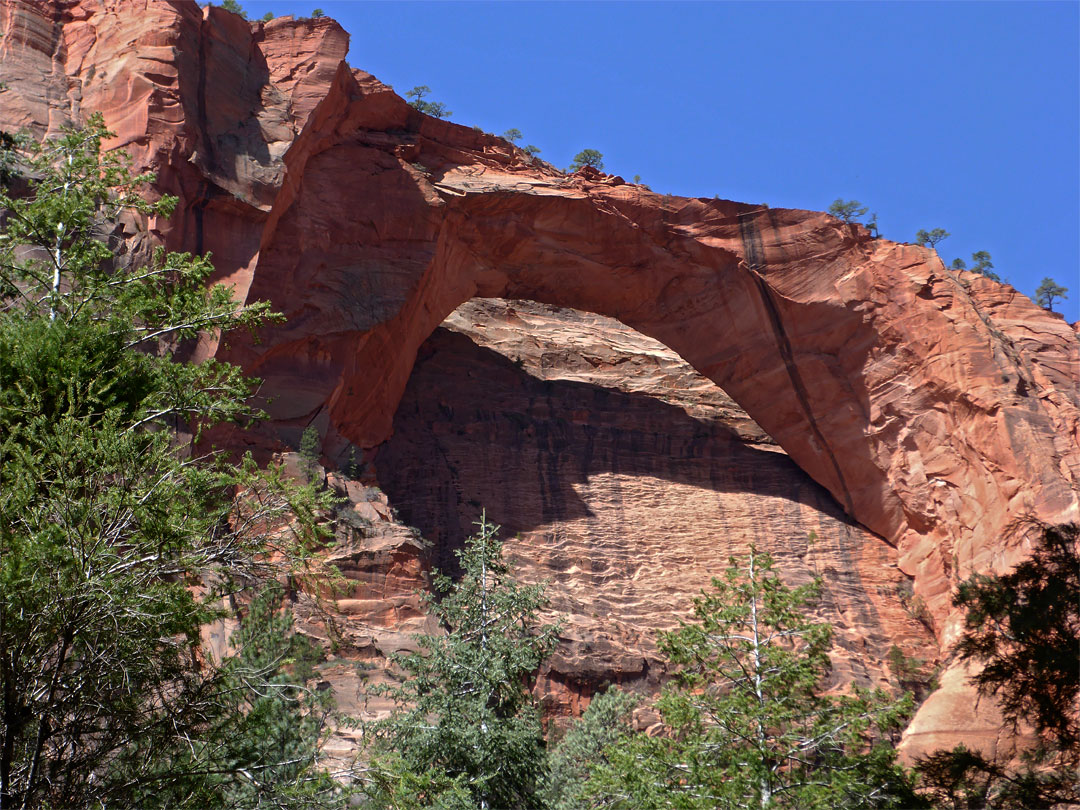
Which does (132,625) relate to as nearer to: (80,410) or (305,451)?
(80,410)

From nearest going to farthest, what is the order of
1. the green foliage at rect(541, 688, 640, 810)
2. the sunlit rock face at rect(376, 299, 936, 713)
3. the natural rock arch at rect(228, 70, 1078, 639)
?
the green foliage at rect(541, 688, 640, 810), the natural rock arch at rect(228, 70, 1078, 639), the sunlit rock face at rect(376, 299, 936, 713)

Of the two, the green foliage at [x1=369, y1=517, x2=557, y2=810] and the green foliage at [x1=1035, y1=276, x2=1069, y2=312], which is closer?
the green foliage at [x1=369, y1=517, x2=557, y2=810]

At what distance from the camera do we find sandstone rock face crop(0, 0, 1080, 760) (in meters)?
26.7

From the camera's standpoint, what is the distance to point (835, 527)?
34.1m

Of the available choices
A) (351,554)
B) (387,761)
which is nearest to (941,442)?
(351,554)

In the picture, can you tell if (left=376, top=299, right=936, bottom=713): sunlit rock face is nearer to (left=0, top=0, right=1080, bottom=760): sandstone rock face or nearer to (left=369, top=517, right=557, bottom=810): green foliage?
(left=0, top=0, right=1080, bottom=760): sandstone rock face

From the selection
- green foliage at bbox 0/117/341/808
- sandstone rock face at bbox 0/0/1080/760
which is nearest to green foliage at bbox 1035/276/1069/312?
sandstone rock face at bbox 0/0/1080/760

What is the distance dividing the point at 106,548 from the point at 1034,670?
7.58 metres

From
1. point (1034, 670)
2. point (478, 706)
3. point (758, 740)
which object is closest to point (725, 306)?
point (478, 706)

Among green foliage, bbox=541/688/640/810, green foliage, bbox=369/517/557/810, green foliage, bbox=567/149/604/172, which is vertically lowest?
green foliage, bbox=541/688/640/810

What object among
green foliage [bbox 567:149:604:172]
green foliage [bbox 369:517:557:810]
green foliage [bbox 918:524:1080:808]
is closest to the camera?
green foliage [bbox 918:524:1080:808]

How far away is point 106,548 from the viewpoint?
780 centimetres

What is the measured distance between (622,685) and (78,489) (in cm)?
2036

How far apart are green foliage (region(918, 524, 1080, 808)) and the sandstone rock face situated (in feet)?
53.4
